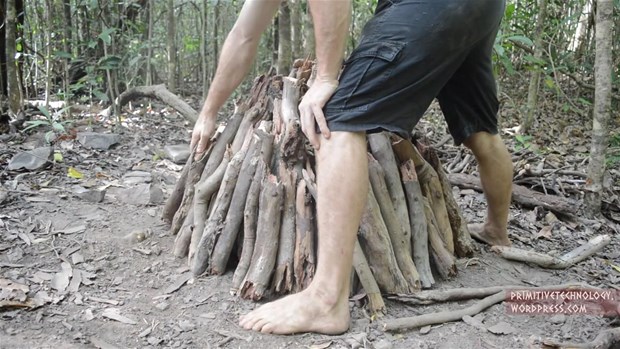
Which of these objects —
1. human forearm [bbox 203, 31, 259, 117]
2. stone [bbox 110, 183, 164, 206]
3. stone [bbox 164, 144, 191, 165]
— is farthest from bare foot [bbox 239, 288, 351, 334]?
stone [bbox 164, 144, 191, 165]

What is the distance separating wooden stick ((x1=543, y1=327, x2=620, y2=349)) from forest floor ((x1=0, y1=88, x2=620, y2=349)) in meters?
0.06

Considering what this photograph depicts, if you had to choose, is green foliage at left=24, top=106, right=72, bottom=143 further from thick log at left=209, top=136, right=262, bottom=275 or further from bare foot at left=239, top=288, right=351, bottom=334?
bare foot at left=239, top=288, right=351, bottom=334

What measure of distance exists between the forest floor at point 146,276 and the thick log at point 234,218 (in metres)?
0.09

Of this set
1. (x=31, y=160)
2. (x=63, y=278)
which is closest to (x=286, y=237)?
(x=63, y=278)

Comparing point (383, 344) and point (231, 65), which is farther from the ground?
point (231, 65)

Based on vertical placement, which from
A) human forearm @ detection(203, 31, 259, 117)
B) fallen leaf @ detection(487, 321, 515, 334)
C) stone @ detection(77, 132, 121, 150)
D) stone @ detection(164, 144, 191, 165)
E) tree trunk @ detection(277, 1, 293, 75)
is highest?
tree trunk @ detection(277, 1, 293, 75)

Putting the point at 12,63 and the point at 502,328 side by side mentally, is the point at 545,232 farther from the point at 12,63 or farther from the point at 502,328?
the point at 12,63

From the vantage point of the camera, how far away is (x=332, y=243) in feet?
7.34

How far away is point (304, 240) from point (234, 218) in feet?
1.26

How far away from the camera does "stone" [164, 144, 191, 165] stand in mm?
4868

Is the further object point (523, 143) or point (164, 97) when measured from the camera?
point (523, 143)

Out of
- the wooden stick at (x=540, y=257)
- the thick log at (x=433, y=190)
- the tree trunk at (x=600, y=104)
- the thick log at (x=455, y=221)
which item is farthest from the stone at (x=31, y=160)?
the tree trunk at (x=600, y=104)

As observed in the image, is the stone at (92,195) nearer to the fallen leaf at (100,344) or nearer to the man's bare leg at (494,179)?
the fallen leaf at (100,344)

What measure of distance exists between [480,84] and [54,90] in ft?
19.1
